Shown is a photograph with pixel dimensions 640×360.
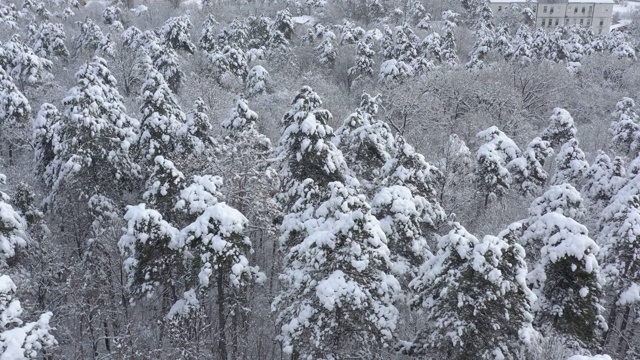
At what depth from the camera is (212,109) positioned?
3625cm

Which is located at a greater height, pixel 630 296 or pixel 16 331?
pixel 630 296

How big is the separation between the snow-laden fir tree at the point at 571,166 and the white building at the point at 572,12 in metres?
84.3

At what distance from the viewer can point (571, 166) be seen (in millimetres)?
27094

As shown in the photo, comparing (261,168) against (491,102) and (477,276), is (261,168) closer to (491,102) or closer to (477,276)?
(477,276)

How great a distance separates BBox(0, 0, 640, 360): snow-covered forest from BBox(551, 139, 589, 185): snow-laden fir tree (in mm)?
111

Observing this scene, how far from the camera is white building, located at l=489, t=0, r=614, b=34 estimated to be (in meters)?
102

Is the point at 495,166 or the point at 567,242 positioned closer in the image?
the point at 567,242

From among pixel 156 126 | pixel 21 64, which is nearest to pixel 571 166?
pixel 156 126

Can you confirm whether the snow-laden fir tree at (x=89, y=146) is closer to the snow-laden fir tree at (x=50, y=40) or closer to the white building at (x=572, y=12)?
the snow-laden fir tree at (x=50, y=40)

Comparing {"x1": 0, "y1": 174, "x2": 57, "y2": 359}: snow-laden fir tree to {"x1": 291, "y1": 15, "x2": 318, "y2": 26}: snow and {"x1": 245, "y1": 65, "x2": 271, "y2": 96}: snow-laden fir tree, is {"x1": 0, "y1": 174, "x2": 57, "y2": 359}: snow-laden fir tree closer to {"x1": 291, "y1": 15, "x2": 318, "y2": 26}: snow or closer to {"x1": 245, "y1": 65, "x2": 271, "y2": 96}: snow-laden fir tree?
{"x1": 245, "y1": 65, "x2": 271, "y2": 96}: snow-laden fir tree

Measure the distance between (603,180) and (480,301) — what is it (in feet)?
54.8

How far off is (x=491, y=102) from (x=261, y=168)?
84.3 ft

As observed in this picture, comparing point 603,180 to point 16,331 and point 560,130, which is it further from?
point 16,331

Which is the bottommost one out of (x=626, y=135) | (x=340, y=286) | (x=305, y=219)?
(x=340, y=286)
